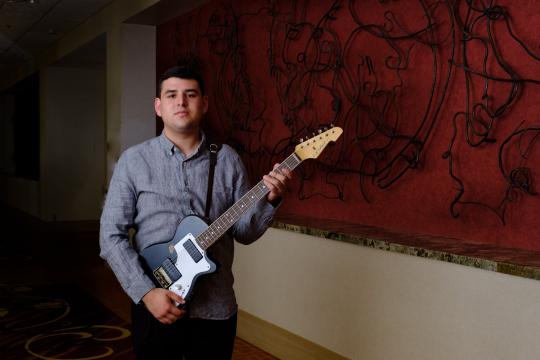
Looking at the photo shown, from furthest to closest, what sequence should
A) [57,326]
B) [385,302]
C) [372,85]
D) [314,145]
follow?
[57,326]
[372,85]
[385,302]
[314,145]

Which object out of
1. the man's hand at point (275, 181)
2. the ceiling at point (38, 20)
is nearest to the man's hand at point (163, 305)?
the man's hand at point (275, 181)

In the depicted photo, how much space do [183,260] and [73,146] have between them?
9.15 m

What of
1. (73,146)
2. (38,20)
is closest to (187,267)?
(38,20)

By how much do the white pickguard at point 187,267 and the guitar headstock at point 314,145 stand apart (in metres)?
0.50

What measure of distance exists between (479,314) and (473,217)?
1.64 feet

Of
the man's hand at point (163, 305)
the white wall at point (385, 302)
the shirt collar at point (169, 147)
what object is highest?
the shirt collar at point (169, 147)

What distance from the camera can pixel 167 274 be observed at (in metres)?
2.22

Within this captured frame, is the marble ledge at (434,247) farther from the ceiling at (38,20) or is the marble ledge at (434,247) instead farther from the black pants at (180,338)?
the ceiling at (38,20)

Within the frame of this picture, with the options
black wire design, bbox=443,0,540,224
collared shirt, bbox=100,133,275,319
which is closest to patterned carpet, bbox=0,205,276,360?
black wire design, bbox=443,0,540,224

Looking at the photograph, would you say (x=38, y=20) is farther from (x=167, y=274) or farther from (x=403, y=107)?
(x=167, y=274)

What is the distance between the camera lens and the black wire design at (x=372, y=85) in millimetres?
2959

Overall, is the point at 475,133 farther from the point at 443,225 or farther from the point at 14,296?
the point at 14,296

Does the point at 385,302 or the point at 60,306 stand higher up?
the point at 385,302

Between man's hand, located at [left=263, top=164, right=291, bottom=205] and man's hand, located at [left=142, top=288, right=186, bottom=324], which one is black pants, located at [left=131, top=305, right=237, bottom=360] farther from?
man's hand, located at [left=263, top=164, right=291, bottom=205]
